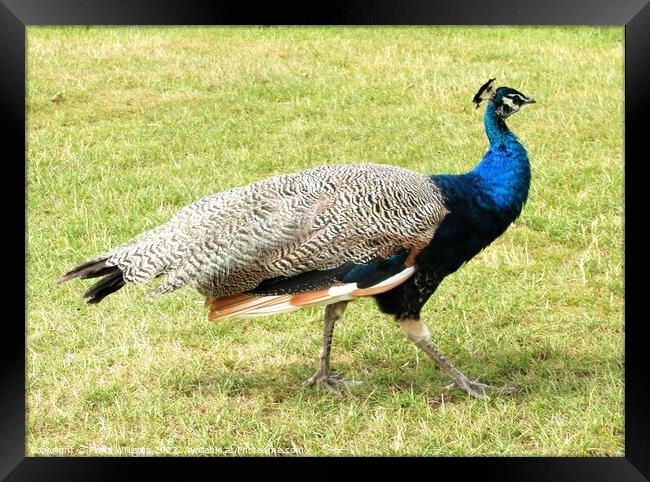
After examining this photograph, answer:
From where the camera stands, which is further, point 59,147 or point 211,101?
point 211,101

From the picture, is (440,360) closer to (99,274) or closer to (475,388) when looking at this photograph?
(475,388)

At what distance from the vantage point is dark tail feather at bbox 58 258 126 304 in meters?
4.57

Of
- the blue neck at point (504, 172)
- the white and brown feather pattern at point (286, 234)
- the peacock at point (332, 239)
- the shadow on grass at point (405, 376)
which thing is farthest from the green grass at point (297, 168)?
the blue neck at point (504, 172)

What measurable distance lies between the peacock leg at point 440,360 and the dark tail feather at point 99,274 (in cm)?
142

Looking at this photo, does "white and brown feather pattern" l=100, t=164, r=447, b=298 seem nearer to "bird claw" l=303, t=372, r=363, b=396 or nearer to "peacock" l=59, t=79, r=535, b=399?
"peacock" l=59, t=79, r=535, b=399

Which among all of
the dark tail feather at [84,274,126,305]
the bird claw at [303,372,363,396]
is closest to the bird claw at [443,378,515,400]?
the bird claw at [303,372,363,396]

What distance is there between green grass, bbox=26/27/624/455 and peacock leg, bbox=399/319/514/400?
8 centimetres

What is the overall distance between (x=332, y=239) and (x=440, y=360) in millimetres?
930

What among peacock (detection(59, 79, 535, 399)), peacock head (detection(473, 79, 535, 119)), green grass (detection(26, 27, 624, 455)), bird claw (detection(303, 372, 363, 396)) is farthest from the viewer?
bird claw (detection(303, 372, 363, 396))

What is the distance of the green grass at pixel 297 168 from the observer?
474cm

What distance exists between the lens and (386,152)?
819 cm

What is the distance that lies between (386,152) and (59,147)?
2.91 metres

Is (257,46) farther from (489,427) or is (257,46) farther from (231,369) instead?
(489,427)

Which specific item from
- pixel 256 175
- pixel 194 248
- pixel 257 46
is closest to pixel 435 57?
pixel 257 46
